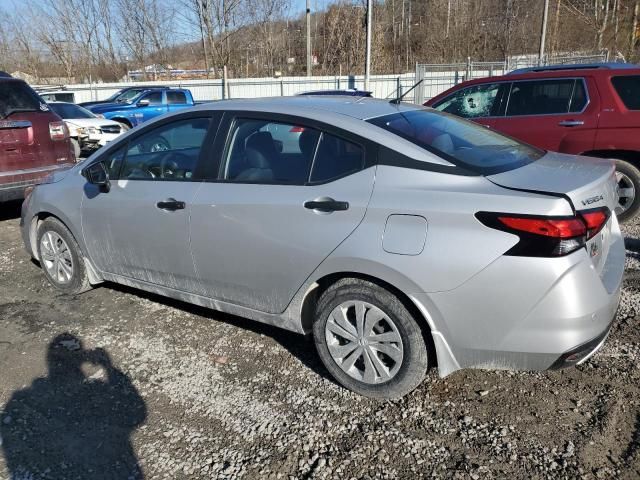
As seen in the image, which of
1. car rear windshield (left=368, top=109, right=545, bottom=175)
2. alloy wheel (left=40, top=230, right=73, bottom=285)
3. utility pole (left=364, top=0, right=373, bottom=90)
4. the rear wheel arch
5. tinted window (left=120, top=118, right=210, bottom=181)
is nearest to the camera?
the rear wheel arch

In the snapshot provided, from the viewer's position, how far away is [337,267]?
2.89m

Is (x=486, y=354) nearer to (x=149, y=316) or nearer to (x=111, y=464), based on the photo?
(x=111, y=464)

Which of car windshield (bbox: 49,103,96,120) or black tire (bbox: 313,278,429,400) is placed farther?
car windshield (bbox: 49,103,96,120)

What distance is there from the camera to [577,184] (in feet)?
8.68

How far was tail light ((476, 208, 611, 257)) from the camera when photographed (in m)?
2.40

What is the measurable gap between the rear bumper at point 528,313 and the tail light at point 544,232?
40 mm

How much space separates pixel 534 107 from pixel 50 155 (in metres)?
6.07

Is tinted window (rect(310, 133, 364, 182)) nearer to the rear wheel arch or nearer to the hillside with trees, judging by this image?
the rear wheel arch

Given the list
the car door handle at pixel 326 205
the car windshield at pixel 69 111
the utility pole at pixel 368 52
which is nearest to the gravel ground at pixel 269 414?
the car door handle at pixel 326 205

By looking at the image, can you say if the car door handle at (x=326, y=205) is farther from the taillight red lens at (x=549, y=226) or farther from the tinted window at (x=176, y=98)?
the tinted window at (x=176, y=98)

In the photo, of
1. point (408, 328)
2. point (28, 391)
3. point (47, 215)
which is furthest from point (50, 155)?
point (408, 328)

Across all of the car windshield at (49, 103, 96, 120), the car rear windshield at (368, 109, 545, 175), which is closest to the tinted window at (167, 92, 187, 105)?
the car windshield at (49, 103, 96, 120)

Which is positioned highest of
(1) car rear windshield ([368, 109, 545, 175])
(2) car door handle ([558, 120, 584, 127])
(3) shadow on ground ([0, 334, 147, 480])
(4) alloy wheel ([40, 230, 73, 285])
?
(1) car rear windshield ([368, 109, 545, 175])

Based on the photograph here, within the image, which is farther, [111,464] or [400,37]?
[400,37]
